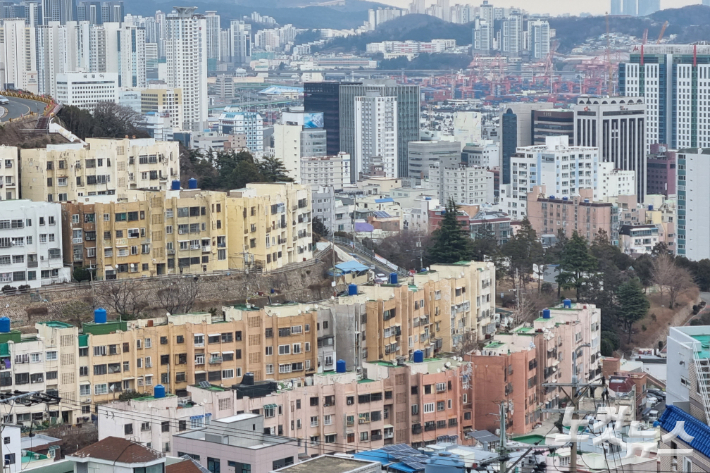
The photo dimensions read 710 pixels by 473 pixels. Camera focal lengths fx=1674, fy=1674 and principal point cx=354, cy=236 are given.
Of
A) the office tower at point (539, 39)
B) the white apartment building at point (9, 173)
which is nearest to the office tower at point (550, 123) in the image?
the white apartment building at point (9, 173)

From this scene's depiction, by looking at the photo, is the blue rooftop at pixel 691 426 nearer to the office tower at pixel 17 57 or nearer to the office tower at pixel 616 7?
the office tower at pixel 17 57

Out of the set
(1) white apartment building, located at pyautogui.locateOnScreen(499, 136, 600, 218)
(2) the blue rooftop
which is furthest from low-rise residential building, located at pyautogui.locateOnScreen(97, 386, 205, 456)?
(1) white apartment building, located at pyautogui.locateOnScreen(499, 136, 600, 218)

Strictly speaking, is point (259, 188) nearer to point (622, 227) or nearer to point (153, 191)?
point (153, 191)

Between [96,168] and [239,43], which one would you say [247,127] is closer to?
[96,168]

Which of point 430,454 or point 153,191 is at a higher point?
point 153,191

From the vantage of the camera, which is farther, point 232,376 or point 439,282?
point 439,282

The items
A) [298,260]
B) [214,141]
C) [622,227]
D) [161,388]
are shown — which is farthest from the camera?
[214,141]

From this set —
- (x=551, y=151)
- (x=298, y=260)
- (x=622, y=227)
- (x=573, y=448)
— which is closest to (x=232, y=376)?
(x=298, y=260)
